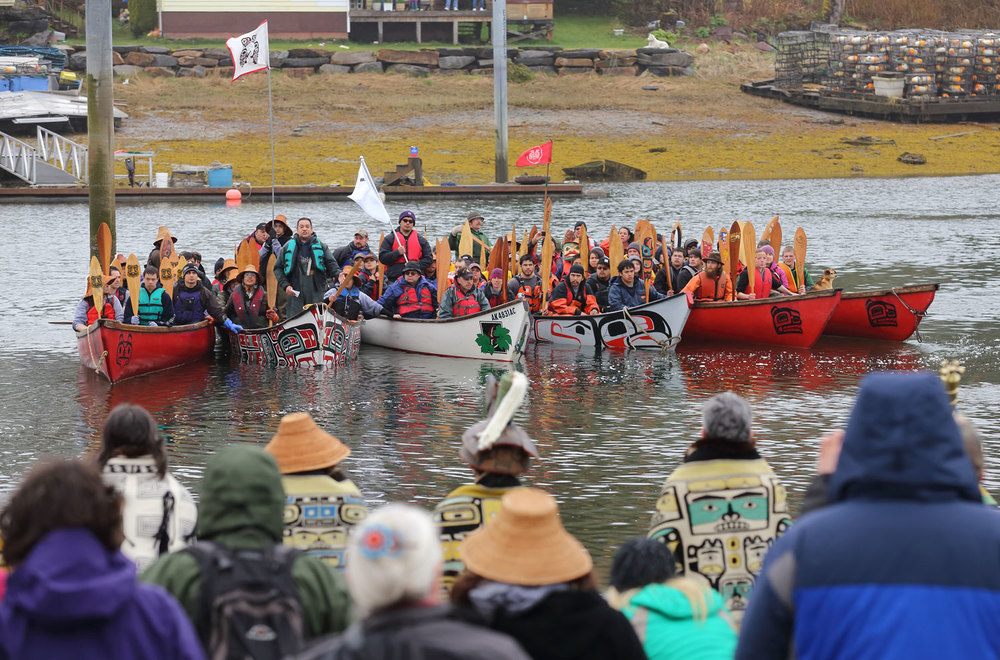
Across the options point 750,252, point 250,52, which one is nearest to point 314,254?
point 750,252

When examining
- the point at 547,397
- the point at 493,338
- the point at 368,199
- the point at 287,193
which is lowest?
the point at 547,397

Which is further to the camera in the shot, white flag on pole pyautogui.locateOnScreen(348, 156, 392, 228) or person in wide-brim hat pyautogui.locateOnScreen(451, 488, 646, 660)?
white flag on pole pyautogui.locateOnScreen(348, 156, 392, 228)

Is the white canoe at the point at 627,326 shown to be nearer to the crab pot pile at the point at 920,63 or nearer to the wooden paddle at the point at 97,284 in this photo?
the wooden paddle at the point at 97,284

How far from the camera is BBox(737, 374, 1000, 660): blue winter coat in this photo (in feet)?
8.91

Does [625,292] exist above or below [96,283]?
below

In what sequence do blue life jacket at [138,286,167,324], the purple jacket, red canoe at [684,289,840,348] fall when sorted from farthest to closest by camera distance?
red canoe at [684,289,840,348], blue life jacket at [138,286,167,324], the purple jacket

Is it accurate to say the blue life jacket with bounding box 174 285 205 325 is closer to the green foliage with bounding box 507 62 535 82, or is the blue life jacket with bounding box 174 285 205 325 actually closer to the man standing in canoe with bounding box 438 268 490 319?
the man standing in canoe with bounding box 438 268 490 319

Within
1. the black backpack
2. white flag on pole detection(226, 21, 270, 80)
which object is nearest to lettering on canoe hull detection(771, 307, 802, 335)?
white flag on pole detection(226, 21, 270, 80)

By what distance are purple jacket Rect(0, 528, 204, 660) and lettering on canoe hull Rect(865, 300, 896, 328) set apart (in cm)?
1559

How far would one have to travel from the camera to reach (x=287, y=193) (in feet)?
120

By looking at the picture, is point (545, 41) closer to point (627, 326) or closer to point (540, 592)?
point (627, 326)

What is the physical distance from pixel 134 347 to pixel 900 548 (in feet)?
43.4

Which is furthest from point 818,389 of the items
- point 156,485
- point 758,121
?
point 758,121

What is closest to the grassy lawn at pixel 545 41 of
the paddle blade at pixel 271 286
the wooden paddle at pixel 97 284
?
the paddle blade at pixel 271 286
